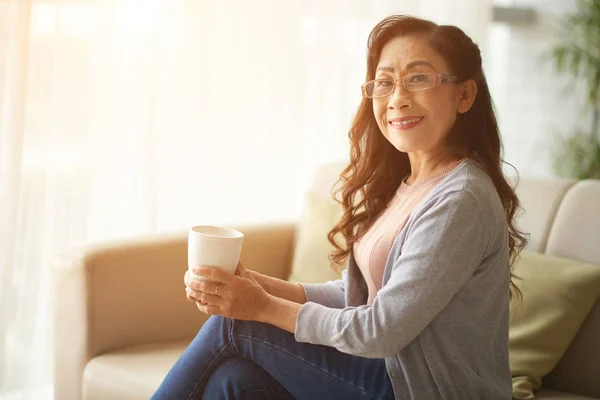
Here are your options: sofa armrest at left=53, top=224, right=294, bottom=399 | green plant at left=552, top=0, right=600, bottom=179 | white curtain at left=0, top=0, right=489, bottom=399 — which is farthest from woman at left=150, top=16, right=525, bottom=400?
green plant at left=552, top=0, right=600, bottom=179

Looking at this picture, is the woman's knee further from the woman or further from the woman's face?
the woman's face

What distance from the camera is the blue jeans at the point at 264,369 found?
1.46 metres

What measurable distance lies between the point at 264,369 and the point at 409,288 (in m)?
0.37

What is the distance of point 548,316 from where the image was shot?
71.0 inches

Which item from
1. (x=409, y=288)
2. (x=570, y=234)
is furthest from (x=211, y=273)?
(x=570, y=234)

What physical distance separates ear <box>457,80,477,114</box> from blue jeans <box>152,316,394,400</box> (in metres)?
0.53

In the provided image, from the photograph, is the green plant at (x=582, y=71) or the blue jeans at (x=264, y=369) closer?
the blue jeans at (x=264, y=369)

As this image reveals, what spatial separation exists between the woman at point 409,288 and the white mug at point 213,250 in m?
0.02

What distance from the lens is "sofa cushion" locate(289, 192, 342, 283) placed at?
7.14 ft

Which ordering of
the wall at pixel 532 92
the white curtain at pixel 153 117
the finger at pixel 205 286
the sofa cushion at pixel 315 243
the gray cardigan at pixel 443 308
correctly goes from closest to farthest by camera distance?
the gray cardigan at pixel 443 308 < the finger at pixel 205 286 < the sofa cushion at pixel 315 243 < the white curtain at pixel 153 117 < the wall at pixel 532 92

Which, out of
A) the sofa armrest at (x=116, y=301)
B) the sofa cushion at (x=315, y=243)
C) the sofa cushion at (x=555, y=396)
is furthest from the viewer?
the sofa cushion at (x=315, y=243)

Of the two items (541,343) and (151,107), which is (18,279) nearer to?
(151,107)

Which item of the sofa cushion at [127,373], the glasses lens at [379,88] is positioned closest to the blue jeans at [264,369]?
the sofa cushion at [127,373]

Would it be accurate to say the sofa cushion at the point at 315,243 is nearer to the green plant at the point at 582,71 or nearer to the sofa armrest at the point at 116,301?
the sofa armrest at the point at 116,301
